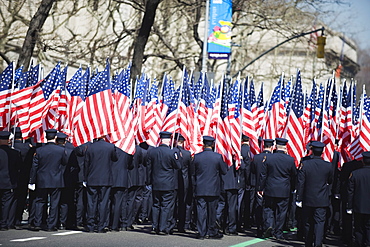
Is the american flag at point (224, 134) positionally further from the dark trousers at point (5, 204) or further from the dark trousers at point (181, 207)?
the dark trousers at point (5, 204)

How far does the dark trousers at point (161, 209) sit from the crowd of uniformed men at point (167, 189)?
0.8 inches

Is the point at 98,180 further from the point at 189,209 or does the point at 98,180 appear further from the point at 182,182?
the point at 189,209

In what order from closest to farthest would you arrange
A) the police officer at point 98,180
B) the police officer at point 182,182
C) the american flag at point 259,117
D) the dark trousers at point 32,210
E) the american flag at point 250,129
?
the police officer at point 98,180 < the dark trousers at point 32,210 < the police officer at point 182,182 < the american flag at point 250,129 < the american flag at point 259,117

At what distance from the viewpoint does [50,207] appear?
14078 mm

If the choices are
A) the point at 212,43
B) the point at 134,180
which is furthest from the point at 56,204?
the point at 212,43

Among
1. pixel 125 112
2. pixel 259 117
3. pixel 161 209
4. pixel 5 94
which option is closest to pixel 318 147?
pixel 161 209

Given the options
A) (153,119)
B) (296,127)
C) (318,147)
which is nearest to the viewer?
(318,147)

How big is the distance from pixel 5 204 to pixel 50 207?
0.86 meters

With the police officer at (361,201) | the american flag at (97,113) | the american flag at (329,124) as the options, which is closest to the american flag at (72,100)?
the american flag at (97,113)

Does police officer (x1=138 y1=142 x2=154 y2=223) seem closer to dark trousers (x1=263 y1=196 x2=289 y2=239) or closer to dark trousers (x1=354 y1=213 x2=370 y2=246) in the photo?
dark trousers (x1=263 y1=196 x2=289 y2=239)

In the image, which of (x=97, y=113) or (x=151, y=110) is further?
(x=151, y=110)

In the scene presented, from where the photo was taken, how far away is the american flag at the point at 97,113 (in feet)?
47.5

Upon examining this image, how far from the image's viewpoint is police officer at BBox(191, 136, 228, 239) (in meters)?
14.2

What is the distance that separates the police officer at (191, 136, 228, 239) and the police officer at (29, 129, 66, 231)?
269cm
